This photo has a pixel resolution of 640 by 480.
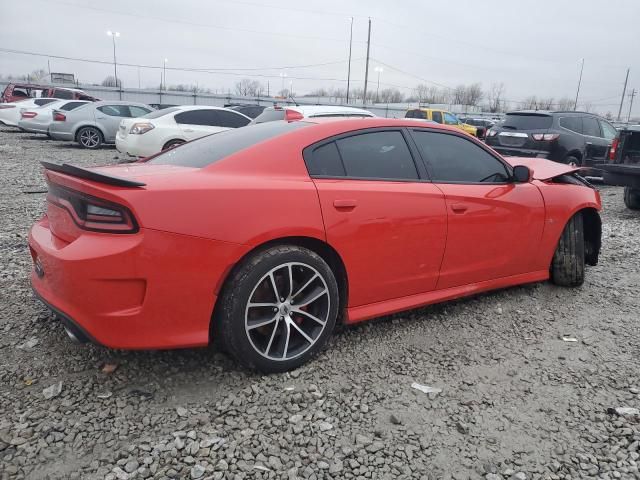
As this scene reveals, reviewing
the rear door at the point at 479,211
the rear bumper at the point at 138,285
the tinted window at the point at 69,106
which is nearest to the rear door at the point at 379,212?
the rear door at the point at 479,211

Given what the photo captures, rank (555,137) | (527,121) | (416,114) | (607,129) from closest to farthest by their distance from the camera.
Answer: (555,137) < (527,121) < (607,129) < (416,114)

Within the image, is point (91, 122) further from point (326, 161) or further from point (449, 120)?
point (326, 161)

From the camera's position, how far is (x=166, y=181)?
2.45 metres

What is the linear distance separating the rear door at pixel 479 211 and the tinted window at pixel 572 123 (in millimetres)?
7984

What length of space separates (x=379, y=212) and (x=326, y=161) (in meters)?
0.45

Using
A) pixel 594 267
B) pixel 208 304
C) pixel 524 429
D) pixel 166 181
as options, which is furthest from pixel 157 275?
pixel 594 267

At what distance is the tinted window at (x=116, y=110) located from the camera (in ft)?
48.2

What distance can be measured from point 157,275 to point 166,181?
19.2 inches

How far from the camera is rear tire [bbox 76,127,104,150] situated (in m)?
14.3

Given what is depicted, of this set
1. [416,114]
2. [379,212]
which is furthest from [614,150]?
[416,114]

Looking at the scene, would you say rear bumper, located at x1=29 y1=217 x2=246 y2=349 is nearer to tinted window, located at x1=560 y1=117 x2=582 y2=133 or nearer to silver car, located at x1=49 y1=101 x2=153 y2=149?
tinted window, located at x1=560 y1=117 x2=582 y2=133

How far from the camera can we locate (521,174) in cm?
379

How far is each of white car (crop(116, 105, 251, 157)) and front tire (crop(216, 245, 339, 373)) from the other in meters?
7.94

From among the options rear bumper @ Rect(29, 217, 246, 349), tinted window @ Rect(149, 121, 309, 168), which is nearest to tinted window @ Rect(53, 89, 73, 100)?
tinted window @ Rect(149, 121, 309, 168)
